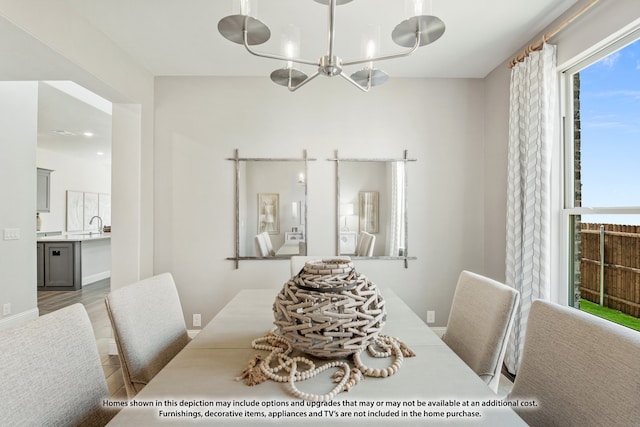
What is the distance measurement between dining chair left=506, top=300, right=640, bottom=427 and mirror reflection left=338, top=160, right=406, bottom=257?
6.28 ft

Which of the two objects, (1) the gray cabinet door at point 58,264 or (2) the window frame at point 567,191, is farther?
(1) the gray cabinet door at point 58,264

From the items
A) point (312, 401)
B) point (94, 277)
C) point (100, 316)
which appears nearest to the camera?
point (312, 401)

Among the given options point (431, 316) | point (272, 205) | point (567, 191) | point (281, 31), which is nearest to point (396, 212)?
point (431, 316)

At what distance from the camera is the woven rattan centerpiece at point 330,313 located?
88 cm

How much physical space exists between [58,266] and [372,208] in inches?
208

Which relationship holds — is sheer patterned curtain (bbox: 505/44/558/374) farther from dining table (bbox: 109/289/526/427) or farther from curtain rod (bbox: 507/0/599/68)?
dining table (bbox: 109/289/526/427)

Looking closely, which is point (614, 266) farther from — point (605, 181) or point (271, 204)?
point (271, 204)

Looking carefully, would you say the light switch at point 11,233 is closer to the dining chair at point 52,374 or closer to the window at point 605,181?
the dining chair at point 52,374

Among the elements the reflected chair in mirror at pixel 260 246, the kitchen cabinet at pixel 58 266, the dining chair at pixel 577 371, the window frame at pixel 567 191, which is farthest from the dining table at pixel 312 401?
the kitchen cabinet at pixel 58 266

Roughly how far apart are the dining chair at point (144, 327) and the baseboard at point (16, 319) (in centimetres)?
276

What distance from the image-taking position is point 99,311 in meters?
3.96

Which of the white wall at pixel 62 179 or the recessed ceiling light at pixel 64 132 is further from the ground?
the recessed ceiling light at pixel 64 132

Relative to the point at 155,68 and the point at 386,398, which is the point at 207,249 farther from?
the point at 386,398

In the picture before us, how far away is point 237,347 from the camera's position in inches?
44.3
